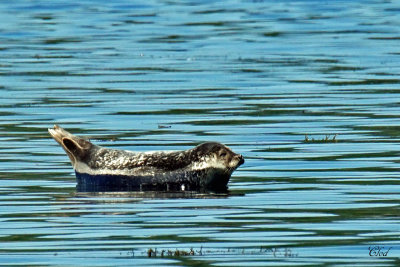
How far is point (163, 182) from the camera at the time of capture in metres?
17.2

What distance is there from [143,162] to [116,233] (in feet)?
12.2

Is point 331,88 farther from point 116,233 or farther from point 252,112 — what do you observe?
point 116,233

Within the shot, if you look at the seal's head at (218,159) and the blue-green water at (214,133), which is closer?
the blue-green water at (214,133)

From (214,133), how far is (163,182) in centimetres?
584

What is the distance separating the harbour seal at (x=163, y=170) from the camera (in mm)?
17188

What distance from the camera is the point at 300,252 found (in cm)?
1258

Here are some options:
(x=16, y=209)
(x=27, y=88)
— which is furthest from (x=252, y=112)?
(x=16, y=209)
